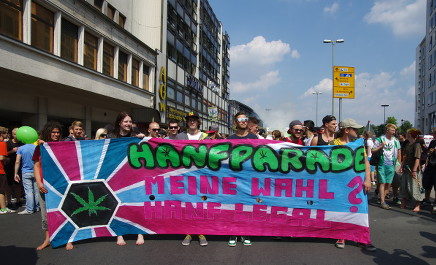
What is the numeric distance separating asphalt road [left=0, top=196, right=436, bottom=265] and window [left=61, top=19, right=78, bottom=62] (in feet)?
36.1

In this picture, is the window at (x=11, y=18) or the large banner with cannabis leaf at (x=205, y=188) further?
the window at (x=11, y=18)

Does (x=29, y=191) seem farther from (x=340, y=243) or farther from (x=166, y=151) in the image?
(x=340, y=243)

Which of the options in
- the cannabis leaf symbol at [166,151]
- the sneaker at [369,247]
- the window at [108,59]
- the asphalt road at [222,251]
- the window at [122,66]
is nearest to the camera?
the asphalt road at [222,251]

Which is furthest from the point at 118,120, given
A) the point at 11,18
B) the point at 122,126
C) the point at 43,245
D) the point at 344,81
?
the point at 344,81

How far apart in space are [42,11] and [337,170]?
12.9 meters

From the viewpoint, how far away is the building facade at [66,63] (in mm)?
11797

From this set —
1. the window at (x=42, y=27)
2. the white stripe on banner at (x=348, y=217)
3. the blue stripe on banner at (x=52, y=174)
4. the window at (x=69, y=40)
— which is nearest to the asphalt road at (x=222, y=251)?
the white stripe on banner at (x=348, y=217)

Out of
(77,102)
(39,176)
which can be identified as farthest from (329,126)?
(77,102)

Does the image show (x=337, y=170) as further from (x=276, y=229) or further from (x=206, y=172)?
(x=206, y=172)

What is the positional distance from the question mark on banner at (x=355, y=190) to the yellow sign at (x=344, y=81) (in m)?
13.9

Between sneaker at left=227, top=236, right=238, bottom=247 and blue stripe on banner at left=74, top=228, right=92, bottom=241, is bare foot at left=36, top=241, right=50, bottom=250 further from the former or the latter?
sneaker at left=227, top=236, right=238, bottom=247

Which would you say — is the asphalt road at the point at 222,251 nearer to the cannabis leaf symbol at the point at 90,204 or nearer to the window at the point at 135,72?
the cannabis leaf symbol at the point at 90,204

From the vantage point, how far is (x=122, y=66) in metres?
19.8

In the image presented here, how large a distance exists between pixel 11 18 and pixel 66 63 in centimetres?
274
